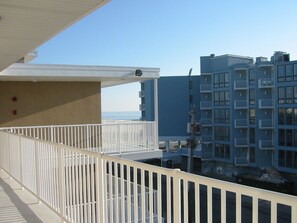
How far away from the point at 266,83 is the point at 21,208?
31.7m

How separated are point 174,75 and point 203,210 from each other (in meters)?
26.1

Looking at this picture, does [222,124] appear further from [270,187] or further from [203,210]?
[203,210]

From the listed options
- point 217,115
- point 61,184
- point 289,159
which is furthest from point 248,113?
point 61,184

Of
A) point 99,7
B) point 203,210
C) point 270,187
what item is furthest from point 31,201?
point 270,187

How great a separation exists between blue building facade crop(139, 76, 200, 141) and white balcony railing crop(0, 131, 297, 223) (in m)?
38.1

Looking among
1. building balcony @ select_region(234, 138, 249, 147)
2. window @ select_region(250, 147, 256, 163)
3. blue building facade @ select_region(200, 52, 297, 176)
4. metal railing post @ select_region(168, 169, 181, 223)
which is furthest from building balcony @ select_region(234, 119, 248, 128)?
metal railing post @ select_region(168, 169, 181, 223)

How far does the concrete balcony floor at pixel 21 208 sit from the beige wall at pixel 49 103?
5.55 m

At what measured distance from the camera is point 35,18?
389 centimetres

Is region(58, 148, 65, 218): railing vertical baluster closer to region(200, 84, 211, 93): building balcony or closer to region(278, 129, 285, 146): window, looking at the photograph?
region(278, 129, 285, 146): window

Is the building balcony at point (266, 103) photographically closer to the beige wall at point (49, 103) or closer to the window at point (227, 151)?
the window at point (227, 151)

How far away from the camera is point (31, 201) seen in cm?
514

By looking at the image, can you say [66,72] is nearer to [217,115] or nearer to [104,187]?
[104,187]

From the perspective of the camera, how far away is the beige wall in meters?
11.0

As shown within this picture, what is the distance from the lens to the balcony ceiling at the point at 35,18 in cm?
341
